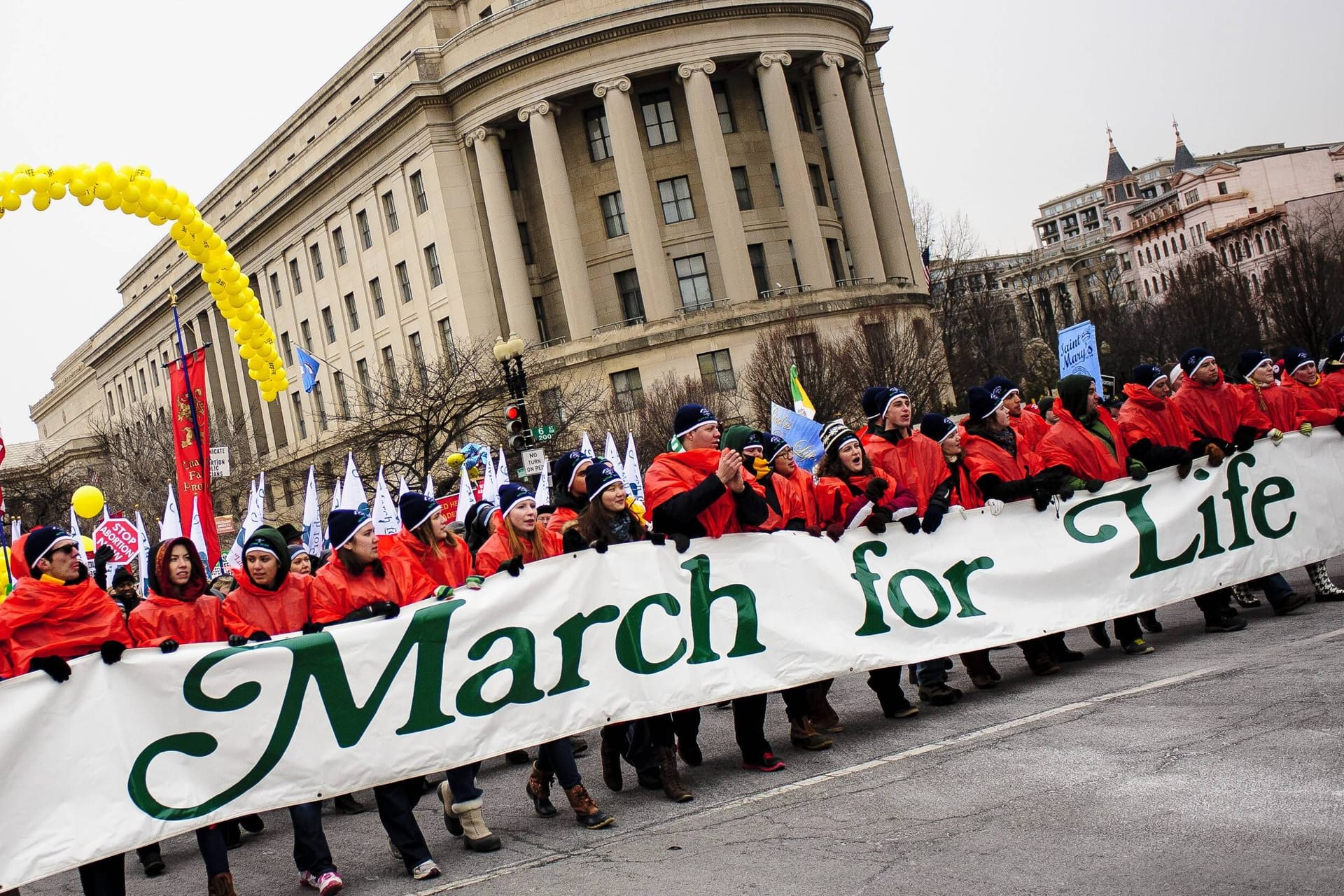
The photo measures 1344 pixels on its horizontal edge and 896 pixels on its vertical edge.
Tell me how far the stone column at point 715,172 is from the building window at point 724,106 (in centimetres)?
295

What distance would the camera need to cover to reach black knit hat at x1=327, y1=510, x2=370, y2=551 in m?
8.23

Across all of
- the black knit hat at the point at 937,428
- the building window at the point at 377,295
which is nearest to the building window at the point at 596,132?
the building window at the point at 377,295

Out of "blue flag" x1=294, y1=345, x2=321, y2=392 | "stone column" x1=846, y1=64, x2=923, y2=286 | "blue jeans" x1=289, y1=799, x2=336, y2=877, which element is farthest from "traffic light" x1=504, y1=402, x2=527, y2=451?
"stone column" x1=846, y1=64, x2=923, y2=286

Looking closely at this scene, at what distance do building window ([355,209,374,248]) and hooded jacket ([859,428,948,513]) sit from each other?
6052cm

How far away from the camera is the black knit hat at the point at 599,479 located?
8.77 m

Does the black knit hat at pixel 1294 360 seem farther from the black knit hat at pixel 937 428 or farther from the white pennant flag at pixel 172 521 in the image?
A: the white pennant flag at pixel 172 521

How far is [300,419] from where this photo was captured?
76.9m

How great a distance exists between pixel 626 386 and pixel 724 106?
1356 centimetres

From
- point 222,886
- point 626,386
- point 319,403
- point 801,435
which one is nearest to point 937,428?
point 801,435

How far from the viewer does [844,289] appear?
59781mm

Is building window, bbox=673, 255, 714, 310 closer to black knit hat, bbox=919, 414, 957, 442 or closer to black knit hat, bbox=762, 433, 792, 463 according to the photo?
black knit hat, bbox=762, 433, 792, 463

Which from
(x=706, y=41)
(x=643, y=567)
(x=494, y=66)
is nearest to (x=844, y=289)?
(x=706, y=41)

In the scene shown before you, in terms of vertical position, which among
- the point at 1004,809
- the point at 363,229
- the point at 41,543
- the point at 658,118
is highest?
the point at 658,118

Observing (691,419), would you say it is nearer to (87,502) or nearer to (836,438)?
(836,438)
